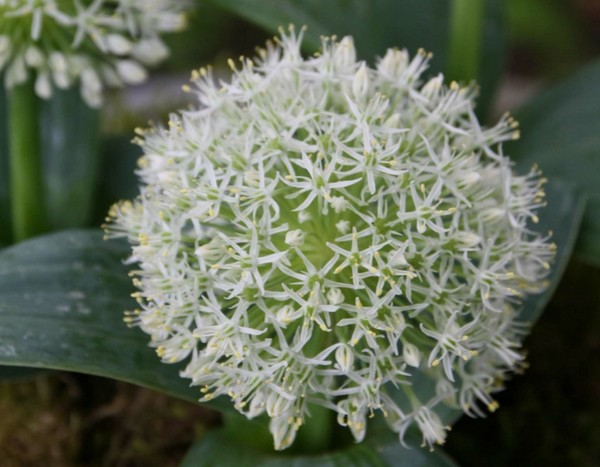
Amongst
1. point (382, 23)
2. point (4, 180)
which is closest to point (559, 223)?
point (382, 23)

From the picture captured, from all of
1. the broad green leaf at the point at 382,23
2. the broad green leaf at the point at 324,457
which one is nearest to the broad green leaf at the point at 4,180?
the broad green leaf at the point at 382,23

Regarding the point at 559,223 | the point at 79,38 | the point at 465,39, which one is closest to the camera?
the point at 79,38

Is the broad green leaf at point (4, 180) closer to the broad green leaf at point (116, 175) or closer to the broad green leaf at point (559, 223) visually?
the broad green leaf at point (116, 175)

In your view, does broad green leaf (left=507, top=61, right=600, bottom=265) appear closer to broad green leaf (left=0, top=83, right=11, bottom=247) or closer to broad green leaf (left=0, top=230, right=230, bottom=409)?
broad green leaf (left=0, top=230, right=230, bottom=409)

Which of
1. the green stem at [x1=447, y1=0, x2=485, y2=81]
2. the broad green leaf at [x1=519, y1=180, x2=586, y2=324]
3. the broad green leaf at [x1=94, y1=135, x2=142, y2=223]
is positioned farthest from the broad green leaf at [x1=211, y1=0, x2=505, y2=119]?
the broad green leaf at [x1=94, y1=135, x2=142, y2=223]

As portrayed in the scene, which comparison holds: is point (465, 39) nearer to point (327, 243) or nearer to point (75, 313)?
point (327, 243)
